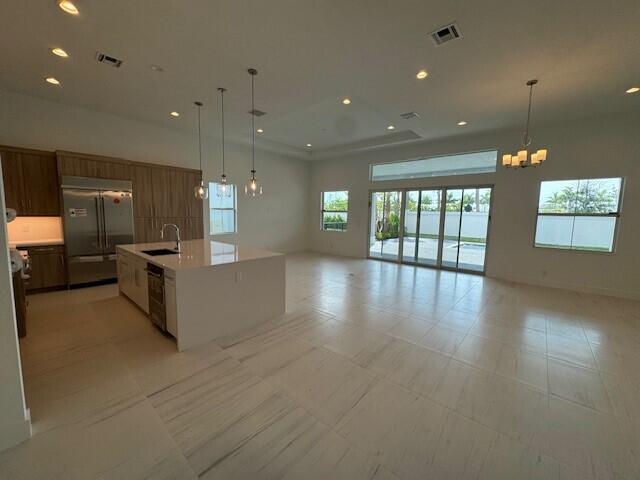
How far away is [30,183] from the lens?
418cm

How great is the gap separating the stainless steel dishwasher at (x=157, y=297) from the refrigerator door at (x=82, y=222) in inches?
102

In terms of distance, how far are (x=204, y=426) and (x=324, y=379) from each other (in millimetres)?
963

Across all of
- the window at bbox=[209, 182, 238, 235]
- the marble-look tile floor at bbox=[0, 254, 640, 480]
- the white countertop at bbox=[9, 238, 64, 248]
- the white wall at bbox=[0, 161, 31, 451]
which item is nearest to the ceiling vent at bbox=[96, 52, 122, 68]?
the white wall at bbox=[0, 161, 31, 451]

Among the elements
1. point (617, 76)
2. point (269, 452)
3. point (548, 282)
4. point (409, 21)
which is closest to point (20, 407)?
point (269, 452)

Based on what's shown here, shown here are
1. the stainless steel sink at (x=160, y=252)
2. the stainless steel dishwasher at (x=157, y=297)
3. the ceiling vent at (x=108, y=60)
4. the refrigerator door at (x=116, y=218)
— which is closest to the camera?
the stainless steel dishwasher at (x=157, y=297)

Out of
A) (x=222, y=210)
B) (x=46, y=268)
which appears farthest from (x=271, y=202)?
(x=46, y=268)

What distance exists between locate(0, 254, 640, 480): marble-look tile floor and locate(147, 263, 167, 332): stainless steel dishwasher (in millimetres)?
171

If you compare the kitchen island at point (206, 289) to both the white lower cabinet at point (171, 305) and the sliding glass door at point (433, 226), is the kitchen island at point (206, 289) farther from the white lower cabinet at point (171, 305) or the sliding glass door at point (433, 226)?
the sliding glass door at point (433, 226)

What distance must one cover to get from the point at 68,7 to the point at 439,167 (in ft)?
22.4

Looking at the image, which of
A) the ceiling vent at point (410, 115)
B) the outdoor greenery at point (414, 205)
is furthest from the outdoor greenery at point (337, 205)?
the ceiling vent at point (410, 115)

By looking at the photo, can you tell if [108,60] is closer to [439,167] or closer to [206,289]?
[206,289]

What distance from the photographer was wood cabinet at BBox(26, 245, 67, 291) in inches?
165

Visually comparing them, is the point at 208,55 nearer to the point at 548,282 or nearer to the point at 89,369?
the point at 89,369

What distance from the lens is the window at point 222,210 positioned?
22.6 ft
